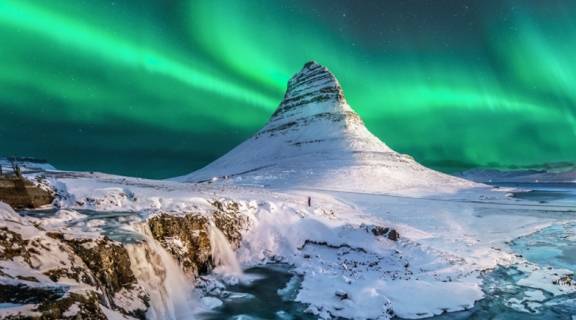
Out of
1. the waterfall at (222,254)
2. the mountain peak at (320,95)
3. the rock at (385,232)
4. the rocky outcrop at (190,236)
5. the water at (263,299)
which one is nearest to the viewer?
the water at (263,299)

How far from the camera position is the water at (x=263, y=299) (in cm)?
1284

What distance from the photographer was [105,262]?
37.1ft

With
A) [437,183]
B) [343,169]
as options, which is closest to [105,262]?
[343,169]

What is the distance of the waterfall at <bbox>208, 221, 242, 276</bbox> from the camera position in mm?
18203

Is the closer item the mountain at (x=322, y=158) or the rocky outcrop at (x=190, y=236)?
the rocky outcrop at (x=190, y=236)

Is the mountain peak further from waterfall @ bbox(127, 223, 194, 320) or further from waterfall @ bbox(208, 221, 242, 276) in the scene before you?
waterfall @ bbox(127, 223, 194, 320)

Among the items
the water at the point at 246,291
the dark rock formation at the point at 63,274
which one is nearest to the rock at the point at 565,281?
the water at the point at 246,291

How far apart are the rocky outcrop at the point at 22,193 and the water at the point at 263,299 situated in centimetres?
1047

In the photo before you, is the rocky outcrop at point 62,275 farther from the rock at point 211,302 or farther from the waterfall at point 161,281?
the rock at point 211,302

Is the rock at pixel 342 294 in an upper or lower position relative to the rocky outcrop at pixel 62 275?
lower

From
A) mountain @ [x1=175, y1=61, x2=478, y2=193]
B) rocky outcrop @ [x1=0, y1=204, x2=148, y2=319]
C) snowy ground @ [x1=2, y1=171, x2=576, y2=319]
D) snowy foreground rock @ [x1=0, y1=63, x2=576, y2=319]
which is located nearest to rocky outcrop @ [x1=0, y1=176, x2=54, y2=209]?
snowy foreground rock @ [x1=0, y1=63, x2=576, y2=319]

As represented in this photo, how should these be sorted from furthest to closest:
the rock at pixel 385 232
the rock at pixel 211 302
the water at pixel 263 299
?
the rock at pixel 385 232, the rock at pixel 211 302, the water at pixel 263 299

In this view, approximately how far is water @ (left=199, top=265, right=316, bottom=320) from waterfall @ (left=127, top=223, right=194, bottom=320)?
3.33ft

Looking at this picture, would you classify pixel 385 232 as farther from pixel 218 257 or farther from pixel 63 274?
pixel 63 274
